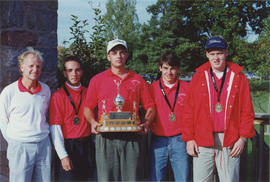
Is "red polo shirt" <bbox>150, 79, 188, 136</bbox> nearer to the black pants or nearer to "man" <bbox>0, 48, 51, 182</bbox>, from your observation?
the black pants

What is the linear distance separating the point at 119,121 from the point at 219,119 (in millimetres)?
1087

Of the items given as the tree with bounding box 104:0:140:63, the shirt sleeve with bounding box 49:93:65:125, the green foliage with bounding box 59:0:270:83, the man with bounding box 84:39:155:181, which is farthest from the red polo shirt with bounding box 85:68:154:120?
the tree with bounding box 104:0:140:63

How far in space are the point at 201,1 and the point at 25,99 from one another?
63.7 ft

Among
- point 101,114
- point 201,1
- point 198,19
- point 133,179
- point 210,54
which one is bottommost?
point 133,179

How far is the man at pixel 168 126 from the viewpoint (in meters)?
3.45

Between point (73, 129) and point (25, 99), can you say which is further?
point (73, 129)

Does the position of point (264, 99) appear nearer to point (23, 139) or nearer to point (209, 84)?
point (209, 84)

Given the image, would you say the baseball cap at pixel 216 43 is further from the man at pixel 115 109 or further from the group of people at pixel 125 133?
the man at pixel 115 109

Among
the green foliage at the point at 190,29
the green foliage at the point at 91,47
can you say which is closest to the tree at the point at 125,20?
the green foliage at the point at 190,29

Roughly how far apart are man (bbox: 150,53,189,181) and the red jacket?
0.67 feet

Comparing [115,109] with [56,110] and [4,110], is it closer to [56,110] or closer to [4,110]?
[56,110]

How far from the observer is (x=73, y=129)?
3461mm

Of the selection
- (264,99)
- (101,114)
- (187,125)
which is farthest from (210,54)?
(264,99)

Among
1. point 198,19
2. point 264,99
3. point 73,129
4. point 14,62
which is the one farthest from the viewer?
point 198,19
